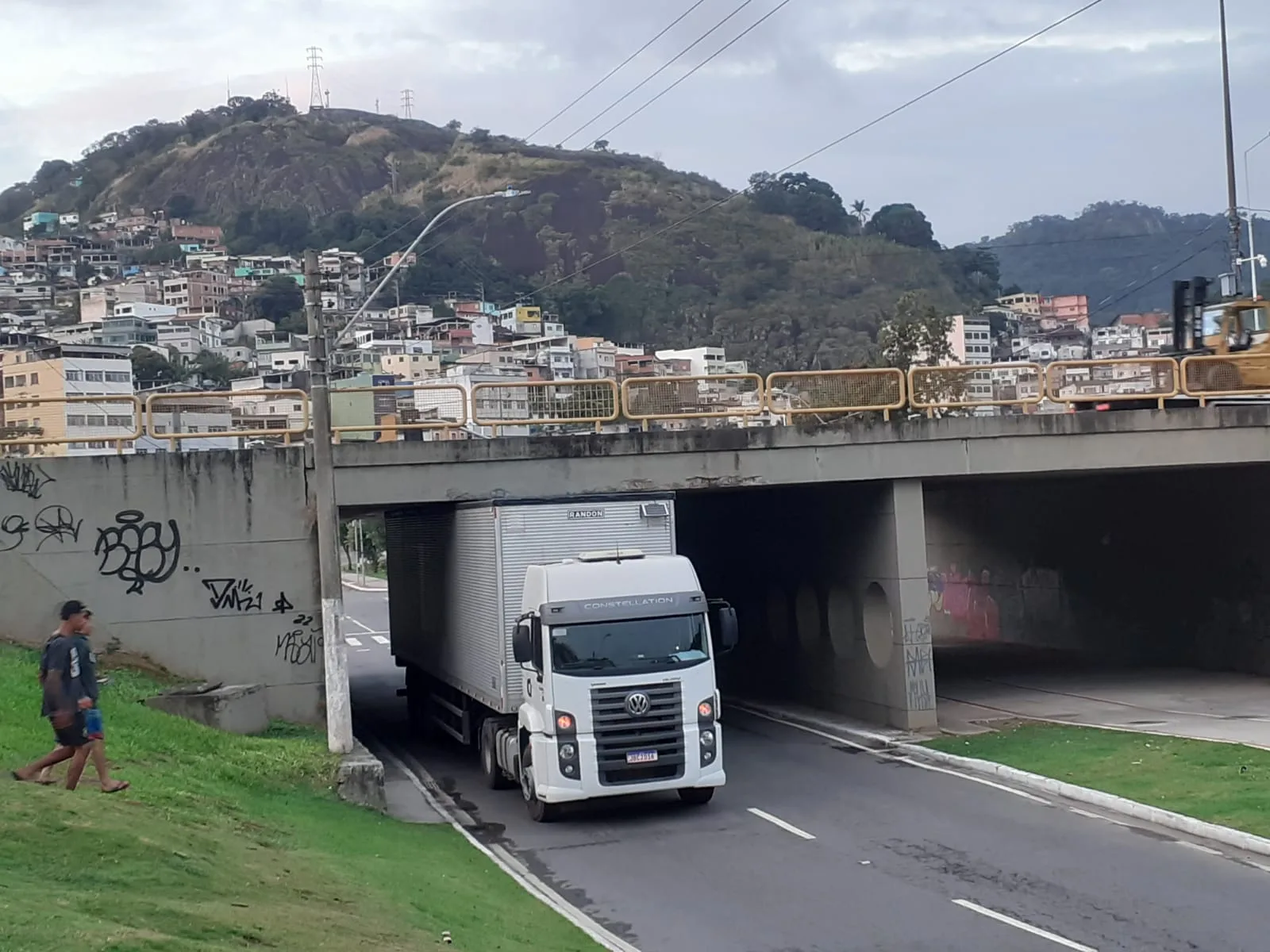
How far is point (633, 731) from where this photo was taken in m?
16.5

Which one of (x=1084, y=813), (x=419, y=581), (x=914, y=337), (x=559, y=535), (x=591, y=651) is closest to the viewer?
(x=1084, y=813)

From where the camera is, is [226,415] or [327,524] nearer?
[327,524]

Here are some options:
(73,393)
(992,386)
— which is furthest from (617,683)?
(73,393)

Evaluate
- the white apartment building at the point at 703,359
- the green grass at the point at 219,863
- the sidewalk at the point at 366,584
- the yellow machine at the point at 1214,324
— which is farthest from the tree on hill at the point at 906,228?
the green grass at the point at 219,863

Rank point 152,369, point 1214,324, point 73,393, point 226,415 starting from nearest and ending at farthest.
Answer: point 226,415 → point 73,393 → point 1214,324 → point 152,369

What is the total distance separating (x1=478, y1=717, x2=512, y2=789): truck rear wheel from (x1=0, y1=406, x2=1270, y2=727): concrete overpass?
333 cm

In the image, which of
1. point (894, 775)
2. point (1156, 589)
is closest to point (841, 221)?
point (1156, 589)

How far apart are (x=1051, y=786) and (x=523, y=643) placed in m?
6.62

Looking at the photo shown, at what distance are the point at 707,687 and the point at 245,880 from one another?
24.9 feet

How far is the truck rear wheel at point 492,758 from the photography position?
63.1 feet

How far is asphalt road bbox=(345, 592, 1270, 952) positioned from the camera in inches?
432

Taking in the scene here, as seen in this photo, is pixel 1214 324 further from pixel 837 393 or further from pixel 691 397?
pixel 691 397

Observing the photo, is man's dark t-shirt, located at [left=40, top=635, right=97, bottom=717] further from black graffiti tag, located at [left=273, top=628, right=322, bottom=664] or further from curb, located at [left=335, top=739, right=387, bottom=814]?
black graffiti tag, located at [left=273, top=628, right=322, bottom=664]

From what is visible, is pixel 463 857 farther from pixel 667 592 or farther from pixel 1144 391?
pixel 1144 391
